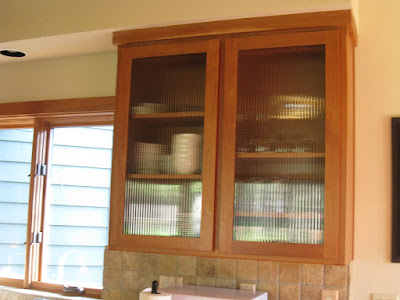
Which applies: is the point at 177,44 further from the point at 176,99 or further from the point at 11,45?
the point at 11,45

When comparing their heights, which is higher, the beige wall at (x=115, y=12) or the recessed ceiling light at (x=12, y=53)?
the beige wall at (x=115, y=12)

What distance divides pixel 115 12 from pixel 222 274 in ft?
4.35

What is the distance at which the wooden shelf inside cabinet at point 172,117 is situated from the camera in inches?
101

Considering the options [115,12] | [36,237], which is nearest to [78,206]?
[36,237]

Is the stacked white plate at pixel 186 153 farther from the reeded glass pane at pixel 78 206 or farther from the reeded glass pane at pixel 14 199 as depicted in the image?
the reeded glass pane at pixel 14 199

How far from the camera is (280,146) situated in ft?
7.90

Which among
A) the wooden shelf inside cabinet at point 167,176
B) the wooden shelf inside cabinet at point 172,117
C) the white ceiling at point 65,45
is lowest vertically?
the wooden shelf inside cabinet at point 167,176

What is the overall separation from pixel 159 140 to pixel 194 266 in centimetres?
66

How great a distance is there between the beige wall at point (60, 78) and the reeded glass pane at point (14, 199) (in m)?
0.27

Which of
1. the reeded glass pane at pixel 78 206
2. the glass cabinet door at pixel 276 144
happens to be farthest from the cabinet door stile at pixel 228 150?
the reeded glass pane at pixel 78 206

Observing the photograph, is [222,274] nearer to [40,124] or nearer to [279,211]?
[279,211]

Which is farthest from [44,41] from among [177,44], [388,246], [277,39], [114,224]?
[388,246]

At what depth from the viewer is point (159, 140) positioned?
8.63 ft

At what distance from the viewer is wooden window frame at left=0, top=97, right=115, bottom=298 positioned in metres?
3.19
